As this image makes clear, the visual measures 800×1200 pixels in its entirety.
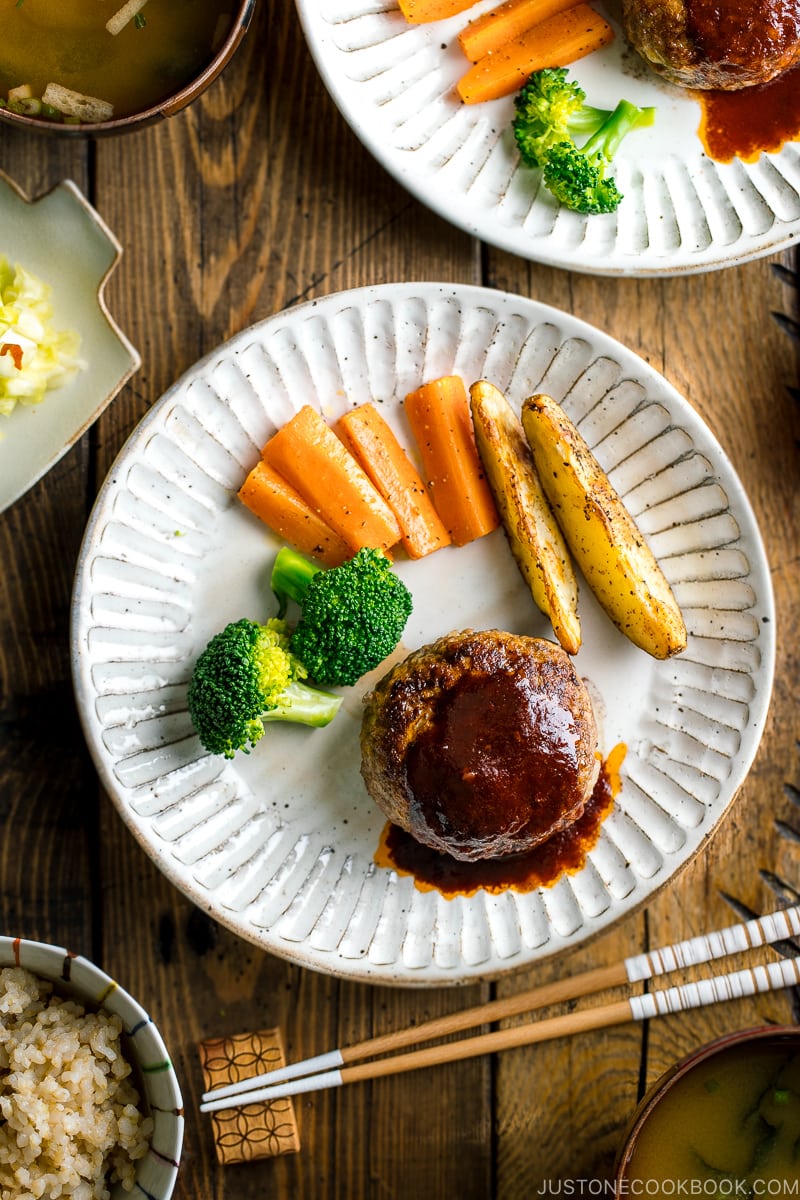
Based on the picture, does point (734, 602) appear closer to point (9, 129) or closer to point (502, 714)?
point (502, 714)

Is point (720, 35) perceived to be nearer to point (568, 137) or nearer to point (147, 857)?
point (568, 137)

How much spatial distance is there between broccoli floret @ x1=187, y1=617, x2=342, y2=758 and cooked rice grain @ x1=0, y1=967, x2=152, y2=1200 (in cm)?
81

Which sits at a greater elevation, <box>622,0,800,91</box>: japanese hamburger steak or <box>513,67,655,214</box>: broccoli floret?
<box>622,0,800,91</box>: japanese hamburger steak

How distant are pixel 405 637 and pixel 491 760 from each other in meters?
0.56

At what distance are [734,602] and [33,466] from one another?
2.07 meters

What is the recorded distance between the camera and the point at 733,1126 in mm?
2949

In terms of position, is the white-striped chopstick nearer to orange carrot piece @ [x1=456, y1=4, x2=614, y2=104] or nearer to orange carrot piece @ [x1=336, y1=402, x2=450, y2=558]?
orange carrot piece @ [x1=336, y1=402, x2=450, y2=558]

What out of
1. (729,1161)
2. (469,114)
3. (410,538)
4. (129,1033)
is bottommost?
(729,1161)

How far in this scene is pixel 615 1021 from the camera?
320 centimetres

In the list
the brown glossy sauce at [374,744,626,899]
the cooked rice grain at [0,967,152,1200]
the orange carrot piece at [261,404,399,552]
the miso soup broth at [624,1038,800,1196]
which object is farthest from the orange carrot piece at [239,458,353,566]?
the miso soup broth at [624,1038,800,1196]

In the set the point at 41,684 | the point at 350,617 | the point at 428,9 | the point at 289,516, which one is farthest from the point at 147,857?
the point at 428,9

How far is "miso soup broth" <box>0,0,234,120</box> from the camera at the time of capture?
2766 millimetres

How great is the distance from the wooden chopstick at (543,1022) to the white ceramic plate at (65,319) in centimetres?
195

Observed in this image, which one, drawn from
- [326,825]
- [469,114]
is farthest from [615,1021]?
[469,114]
